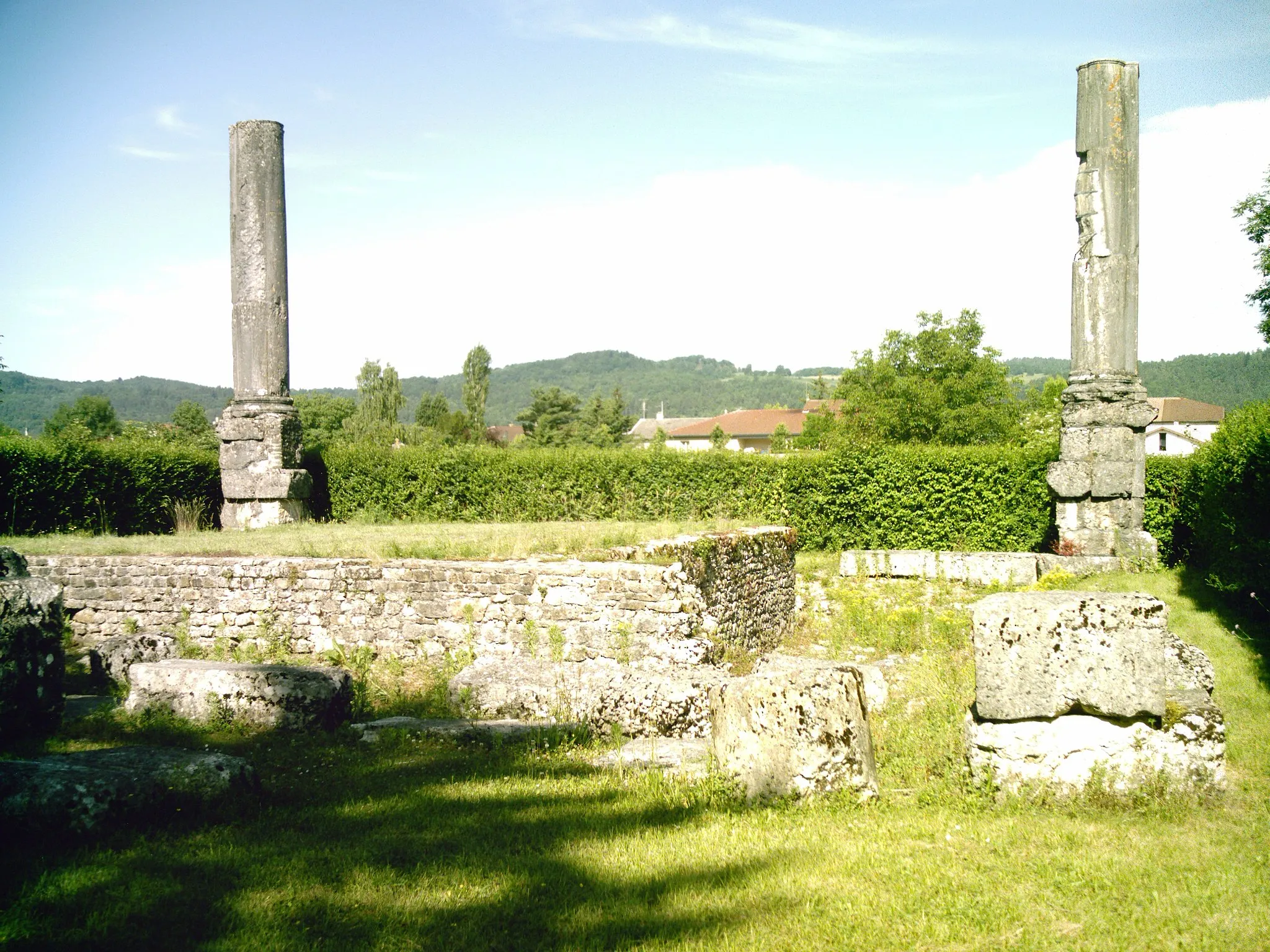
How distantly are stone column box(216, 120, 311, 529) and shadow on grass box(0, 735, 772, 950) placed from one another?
41.4 ft

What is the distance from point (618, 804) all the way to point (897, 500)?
14.2 m

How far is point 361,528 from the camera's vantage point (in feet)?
51.9

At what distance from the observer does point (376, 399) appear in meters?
63.8

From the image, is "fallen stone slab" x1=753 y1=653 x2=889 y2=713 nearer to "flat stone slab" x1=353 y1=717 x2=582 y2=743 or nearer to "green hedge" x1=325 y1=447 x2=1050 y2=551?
"flat stone slab" x1=353 y1=717 x2=582 y2=743

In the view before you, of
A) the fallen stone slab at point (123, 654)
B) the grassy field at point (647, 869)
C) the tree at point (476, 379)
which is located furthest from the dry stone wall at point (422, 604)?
the tree at point (476, 379)

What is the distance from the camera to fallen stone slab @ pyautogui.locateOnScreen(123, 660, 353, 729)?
7.61m

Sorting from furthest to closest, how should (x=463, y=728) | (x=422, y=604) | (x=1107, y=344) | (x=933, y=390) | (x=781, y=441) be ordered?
1. (x=781, y=441)
2. (x=933, y=390)
3. (x=1107, y=344)
4. (x=422, y=604)
5. (x=463, y=728)

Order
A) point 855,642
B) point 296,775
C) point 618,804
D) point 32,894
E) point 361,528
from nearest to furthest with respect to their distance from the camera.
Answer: point 32,894 → point 618,804 → point 296,775 → point 855,642 → point 361,528

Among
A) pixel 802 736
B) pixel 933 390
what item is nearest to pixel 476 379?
pixel 933 390

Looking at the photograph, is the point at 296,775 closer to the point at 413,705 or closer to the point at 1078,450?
the point at 413,705

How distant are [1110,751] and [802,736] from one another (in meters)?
1.73

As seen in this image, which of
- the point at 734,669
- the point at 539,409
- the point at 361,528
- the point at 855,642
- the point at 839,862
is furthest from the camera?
the point at 539,409

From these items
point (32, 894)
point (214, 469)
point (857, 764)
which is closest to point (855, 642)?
point (857, 764)

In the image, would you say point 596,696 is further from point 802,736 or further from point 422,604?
point 422,604
